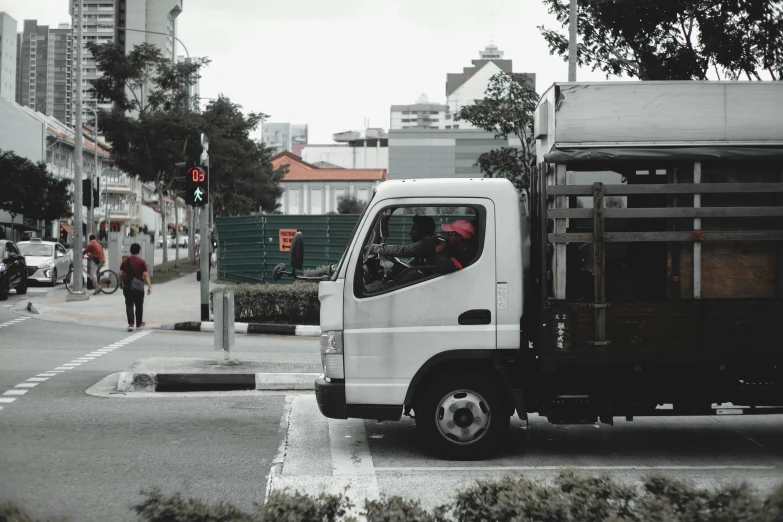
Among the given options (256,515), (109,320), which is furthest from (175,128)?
(256,515)

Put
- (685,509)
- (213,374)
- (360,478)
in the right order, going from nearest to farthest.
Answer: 1. (685,509)
2. (360,478)
3. (213,374)

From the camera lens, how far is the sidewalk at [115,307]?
19891 millimetres

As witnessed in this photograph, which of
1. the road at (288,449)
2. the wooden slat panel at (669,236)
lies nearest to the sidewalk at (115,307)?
the road at (288,449)

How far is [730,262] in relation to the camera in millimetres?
6750

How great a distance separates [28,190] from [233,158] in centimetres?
1807

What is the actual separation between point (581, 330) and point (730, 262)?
1235 mm

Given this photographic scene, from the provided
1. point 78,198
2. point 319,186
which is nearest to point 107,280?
point 78,198

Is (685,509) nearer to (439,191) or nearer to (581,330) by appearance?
(581,330)

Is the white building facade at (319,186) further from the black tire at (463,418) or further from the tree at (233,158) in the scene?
→ the black tire at (463,418)

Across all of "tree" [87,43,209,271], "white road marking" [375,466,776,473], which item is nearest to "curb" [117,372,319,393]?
"white road marking" [375,466,776,473]

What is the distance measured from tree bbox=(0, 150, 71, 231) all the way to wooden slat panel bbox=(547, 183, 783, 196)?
169 ft

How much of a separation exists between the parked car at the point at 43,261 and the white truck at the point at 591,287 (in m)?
26.2

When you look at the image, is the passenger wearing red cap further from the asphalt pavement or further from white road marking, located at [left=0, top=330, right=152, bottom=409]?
white road marking, located at [left=0, top=330, right=152, bottom=409]

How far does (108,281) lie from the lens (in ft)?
89.0
